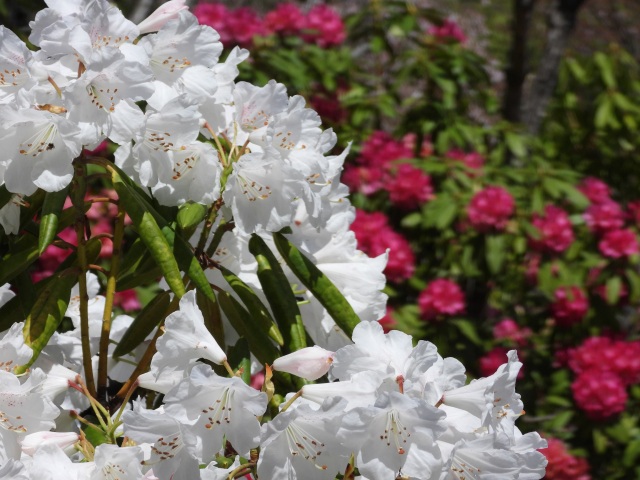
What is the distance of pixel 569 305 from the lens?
2.90 metres

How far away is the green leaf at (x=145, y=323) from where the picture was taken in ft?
3.82

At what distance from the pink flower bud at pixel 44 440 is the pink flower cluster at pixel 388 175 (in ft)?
6.74

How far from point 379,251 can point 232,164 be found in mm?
1562

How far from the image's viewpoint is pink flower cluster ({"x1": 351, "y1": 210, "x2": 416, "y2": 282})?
261 cm

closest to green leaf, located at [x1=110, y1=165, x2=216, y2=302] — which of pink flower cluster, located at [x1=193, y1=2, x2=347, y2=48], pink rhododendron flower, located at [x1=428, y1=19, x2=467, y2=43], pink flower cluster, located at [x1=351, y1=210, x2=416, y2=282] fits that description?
pink flower cluster, located at [x1=351, y1=210, x2=416, y2=282]

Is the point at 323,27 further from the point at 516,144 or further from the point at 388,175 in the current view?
the point at 516,144

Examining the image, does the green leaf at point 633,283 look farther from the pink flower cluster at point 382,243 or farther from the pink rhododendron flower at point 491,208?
the pink flower cluster at point 382,243

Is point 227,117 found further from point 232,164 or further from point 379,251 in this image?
point 379,251

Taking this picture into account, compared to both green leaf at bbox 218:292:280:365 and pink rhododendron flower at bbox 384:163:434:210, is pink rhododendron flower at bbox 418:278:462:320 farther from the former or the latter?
green leaf at bbox 218:292:280:365

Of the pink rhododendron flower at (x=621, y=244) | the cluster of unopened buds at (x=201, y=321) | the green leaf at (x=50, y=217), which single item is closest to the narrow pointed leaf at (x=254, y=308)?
the cluster of unopened buds at (x=201, y=321)

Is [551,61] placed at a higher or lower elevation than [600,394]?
higher

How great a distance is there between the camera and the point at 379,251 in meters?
2.59

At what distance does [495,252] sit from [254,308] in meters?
1.81

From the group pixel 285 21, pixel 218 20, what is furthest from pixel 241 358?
pixel 285 21
